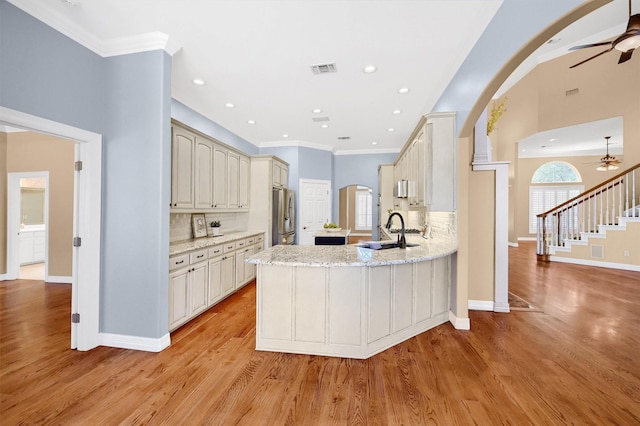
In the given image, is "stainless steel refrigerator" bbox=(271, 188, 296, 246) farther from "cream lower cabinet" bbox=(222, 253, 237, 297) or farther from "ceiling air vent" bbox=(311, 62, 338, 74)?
"ceiling air vent" bbox=(311, 62, 338, 74)

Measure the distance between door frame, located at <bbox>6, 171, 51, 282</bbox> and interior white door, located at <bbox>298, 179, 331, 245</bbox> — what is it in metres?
5.18

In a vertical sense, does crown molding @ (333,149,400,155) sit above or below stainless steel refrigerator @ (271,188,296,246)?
above

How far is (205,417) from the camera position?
6.11ft

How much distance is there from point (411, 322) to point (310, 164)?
5.38 metres

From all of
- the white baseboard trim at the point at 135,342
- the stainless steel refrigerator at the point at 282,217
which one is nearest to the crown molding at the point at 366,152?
the stainless steel refrigerator at the point at 282,217

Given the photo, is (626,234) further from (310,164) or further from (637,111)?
(310,164)

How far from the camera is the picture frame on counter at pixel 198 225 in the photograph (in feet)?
14.4

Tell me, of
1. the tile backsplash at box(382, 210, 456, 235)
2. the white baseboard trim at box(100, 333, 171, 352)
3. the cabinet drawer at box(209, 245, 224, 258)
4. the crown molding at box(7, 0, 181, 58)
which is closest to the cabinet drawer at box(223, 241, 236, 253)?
the cabinet drawer at box(209, 245, 224, 258)

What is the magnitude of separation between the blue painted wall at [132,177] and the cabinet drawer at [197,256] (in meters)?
0.54

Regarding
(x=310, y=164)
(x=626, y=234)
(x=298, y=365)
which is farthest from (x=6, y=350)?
(x=626, y=234)

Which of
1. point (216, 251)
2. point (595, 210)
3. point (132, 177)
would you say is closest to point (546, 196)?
point (595, 210)

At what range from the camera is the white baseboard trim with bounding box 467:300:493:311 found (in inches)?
153

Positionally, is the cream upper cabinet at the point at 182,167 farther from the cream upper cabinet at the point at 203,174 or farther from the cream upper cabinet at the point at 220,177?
the cream upper cabinet at the point at 220,177

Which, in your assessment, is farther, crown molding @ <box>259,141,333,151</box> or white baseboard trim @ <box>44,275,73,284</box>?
crown molding @ <box>259,141,333,151</box>
